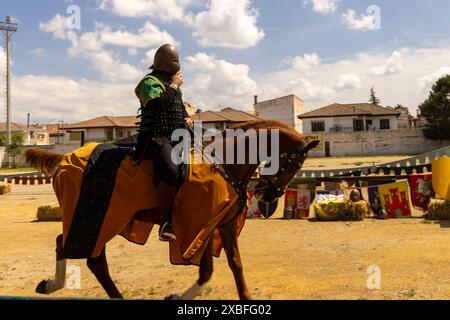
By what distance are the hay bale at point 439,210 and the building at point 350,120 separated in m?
51.4

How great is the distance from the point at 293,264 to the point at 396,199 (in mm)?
5748

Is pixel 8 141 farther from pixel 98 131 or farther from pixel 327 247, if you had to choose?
pixel 327 247

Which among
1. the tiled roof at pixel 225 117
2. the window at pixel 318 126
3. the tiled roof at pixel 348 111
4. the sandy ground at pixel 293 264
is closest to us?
the sandy ground at pixel 293 264

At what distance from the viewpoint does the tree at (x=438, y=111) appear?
160 ft

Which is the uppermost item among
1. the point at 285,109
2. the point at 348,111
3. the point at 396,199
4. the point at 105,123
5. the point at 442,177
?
the point at 285,109

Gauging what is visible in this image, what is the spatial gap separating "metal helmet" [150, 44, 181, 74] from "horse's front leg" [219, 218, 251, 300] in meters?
1.98

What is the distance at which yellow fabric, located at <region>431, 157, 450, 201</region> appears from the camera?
34.7 ft

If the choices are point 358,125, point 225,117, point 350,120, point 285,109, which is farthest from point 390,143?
point 225,117

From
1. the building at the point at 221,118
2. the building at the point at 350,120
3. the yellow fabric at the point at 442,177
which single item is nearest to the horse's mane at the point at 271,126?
the yellow fabric at the point at 442,177

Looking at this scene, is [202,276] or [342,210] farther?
[342,210]

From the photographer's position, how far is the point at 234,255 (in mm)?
4672

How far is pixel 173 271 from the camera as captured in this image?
6.65m

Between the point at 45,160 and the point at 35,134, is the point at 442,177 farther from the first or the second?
the point at 35,134

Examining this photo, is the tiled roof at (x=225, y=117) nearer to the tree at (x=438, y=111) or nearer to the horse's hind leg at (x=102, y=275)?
the tree at (x=438, y=111)
